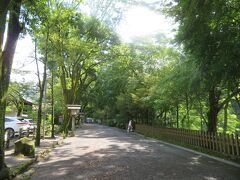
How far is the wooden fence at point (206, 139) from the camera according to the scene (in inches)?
386

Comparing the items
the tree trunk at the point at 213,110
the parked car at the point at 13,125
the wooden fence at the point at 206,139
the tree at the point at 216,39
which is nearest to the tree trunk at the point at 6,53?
the tree at the point at 216,39

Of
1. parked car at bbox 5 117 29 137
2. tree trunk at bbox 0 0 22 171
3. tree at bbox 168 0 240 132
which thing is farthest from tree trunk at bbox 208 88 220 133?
parked car at bbox 5 117 29 137

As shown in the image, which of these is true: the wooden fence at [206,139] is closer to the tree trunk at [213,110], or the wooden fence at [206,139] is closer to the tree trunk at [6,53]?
the tree trunk at [213,110]

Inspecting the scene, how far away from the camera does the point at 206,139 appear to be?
12.3 metres

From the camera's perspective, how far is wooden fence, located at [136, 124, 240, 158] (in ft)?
32.2

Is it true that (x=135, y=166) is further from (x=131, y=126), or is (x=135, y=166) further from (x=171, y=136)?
(x=131, y=126)

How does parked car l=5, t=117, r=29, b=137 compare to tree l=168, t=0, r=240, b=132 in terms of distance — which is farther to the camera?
parked car l=5, t=117, r=29, b=137

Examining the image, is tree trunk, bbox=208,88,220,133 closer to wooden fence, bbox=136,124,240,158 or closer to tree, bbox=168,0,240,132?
wooden fence, bbox=136,124,240,158

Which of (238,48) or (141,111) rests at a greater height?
(238,48)

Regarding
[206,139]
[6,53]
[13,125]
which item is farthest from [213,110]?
[13,125]

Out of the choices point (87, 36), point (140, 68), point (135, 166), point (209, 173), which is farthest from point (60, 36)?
point (209, 173)

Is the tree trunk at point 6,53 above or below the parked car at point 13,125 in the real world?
above

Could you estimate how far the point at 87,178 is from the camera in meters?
6.38

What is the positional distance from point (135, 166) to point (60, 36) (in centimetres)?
1508
